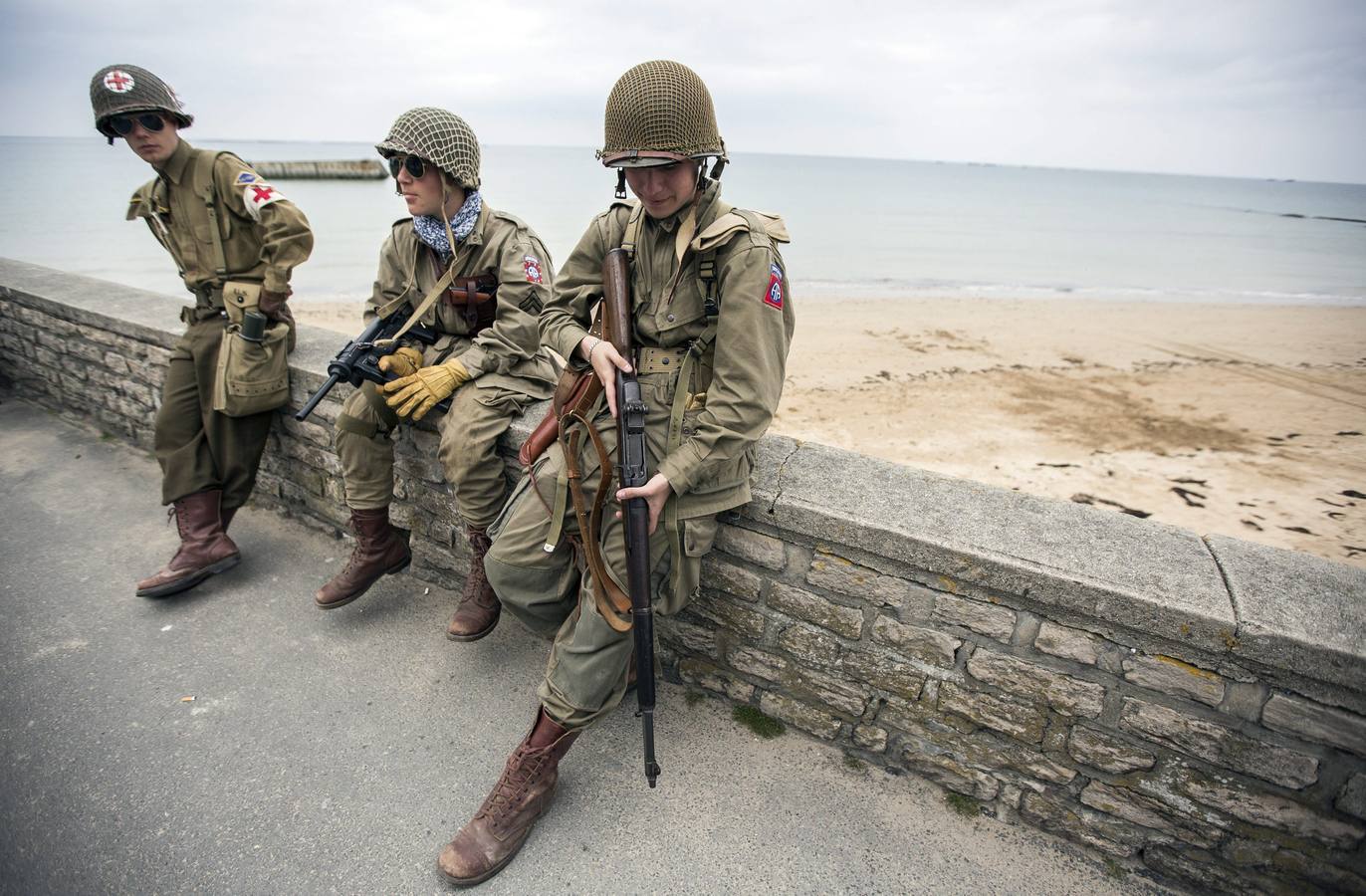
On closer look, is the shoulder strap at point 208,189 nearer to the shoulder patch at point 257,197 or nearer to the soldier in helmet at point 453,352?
the shoulder patch at point 257,197

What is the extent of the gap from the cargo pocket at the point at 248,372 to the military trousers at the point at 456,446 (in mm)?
737

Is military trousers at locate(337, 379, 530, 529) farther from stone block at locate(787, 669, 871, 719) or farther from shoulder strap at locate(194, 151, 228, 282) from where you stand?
stone block at locate(787, 669, 871, 719)

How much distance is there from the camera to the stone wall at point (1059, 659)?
189 cm

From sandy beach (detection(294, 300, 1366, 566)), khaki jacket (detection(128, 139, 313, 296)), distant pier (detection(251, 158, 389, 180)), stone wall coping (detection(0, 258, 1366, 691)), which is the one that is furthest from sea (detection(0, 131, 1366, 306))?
stone wall coping (detection(0, 258, 1366, 691))

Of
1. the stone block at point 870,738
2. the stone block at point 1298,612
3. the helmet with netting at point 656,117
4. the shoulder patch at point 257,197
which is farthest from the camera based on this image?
the shoulder patch at point 257,197

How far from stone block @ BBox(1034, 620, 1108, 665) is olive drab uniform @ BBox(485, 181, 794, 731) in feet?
3.40

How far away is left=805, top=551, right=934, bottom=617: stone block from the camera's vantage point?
2.25m

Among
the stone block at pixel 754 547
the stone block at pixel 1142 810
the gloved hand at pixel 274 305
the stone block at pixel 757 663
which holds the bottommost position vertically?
the stone block at pixel 1142 810

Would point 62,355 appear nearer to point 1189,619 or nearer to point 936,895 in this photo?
point 936,895

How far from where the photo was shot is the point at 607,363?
2.25 meters

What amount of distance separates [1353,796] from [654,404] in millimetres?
2303

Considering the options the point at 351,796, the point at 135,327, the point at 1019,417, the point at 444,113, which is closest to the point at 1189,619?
the point at 351,796

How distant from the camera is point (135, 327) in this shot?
4.18 metres

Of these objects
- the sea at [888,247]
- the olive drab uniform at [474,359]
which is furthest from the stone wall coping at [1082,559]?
the sea at [888,247]
